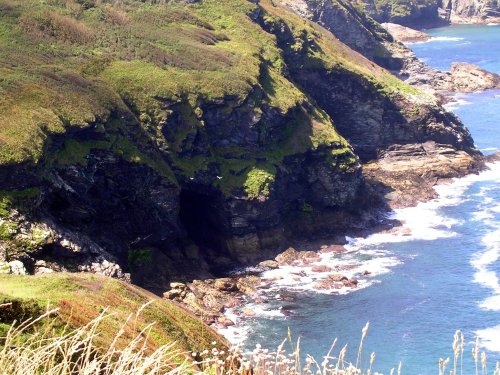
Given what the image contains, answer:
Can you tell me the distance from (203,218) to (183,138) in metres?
9.54

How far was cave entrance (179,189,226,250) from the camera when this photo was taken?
7075cm

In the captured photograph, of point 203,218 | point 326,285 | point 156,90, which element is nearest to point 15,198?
point 156,90

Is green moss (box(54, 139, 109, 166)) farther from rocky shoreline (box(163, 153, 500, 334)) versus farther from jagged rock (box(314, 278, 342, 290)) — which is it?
jagged rock (box(314, 278, 342, 290))

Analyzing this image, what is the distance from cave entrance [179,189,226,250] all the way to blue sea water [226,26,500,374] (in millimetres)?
8755

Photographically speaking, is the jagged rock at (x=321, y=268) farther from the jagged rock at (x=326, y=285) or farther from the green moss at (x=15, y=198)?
the green moss at (x=15, y=198)

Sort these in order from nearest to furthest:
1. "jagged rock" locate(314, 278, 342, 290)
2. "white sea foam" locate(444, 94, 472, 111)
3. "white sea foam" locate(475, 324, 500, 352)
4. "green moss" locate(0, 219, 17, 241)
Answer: "green moss" locate(0, 219, 17, 241) < "white sea foam" locate(475, 324, 500, 352) < "jagged rock" locate(314, 278, 342, 290) < "white sea foam" locate(444, 94, 472, 111)

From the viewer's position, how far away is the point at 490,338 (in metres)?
51.4

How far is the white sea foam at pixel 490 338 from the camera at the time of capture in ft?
164

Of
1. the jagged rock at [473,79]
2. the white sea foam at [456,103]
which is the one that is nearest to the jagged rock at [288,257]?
the white sea foam at [456,103]

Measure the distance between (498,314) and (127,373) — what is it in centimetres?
5397

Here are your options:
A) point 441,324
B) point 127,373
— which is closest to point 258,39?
point 441,324

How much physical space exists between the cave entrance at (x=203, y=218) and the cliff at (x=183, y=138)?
0.59ft

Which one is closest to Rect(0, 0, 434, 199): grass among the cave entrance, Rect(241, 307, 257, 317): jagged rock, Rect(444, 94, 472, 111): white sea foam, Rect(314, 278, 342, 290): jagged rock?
the cave entrance

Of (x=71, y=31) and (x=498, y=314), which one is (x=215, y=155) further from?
(x=498, y=314)
